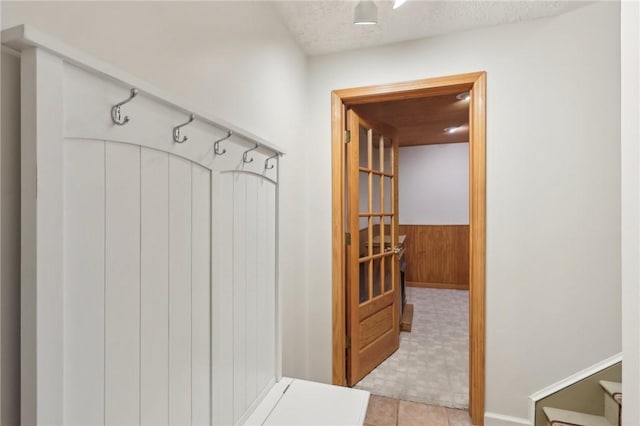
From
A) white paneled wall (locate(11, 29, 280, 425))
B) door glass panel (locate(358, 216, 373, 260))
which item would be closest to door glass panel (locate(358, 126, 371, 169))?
door glass panel (locate(358, 216, 373, 260))

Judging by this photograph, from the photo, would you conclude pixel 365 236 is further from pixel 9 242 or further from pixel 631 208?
pixel 9 242

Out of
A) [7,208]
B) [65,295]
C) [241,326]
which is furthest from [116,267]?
[241,326]

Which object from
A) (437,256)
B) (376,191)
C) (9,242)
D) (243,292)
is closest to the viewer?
(9,242)

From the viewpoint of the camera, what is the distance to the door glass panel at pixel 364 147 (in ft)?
8.11

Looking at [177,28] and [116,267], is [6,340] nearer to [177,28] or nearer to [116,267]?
[116,267]

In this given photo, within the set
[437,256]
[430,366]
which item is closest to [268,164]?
[430,366]

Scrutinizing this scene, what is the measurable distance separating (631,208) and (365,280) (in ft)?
5.81

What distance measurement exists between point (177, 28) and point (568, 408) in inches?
103

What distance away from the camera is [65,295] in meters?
0.62

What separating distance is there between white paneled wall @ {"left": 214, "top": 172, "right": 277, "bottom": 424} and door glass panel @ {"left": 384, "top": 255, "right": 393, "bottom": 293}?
147 centimetres

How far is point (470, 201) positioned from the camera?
199 centimetres

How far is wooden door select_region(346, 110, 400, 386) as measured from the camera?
230cm

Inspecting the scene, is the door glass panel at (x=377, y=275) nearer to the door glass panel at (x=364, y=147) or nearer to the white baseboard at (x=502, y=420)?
the door glass panel at (x=364, y=147)

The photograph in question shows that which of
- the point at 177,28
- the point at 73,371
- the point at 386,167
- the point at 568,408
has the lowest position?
the point at 568,408
